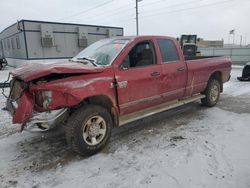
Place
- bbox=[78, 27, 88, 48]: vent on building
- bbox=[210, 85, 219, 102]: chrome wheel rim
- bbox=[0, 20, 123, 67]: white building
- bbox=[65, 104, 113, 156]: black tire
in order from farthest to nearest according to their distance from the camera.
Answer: bbox=[78, 27, 88, 48]: vent on building, bbox=[0, 20, 123, 67]: white building, bbox=[210, 85, 219, 102]: chrome wheel rim, bbox=[65, 104, 113, 156]: black tire

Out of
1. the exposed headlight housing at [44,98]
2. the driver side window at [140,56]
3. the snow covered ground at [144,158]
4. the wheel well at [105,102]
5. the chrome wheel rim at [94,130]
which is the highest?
the driver side window at [140,56]

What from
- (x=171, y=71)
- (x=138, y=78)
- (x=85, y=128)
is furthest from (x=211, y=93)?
(x=85, y=128)

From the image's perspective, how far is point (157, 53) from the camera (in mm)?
4660

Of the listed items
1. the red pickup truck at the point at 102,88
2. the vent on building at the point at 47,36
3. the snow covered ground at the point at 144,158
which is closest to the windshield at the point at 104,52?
the red pickup truck at the point at 102,88

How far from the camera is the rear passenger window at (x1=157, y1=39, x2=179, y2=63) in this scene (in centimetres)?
480

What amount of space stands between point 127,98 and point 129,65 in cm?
62

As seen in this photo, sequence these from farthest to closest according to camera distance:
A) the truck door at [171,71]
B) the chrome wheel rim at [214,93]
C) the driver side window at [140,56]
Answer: the chrome wheel rim at [214,93] < the truck door at [171,71] < the driver side window at [140,56]

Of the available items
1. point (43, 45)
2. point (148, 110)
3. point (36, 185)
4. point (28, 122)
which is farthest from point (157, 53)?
point (43, 45)

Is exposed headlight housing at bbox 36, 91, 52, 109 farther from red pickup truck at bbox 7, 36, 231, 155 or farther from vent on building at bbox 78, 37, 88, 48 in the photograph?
vent on building at bbox 78, 37, 88, 48

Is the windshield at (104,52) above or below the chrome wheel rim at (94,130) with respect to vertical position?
above

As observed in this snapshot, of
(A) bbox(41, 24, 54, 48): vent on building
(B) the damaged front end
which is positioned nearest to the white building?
(A) bbox(41, 24, 54, 48): vent on building

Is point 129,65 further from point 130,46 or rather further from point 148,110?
point 148,110

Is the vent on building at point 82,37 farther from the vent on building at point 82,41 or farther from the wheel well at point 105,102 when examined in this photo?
the wheel well at point 105,102

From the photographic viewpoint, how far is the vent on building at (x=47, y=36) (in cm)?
1941
